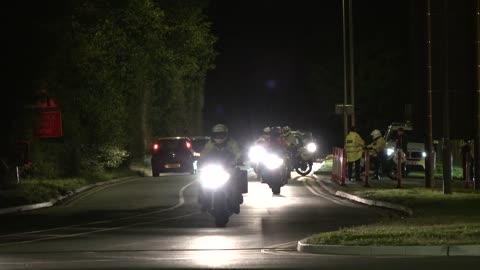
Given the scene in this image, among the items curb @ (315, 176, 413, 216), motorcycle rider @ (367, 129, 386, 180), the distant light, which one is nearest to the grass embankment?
curb @ (315, 176, 413, 216)

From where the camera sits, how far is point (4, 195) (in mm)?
27969

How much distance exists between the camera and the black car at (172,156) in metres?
42.5

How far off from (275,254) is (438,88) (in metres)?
15.2

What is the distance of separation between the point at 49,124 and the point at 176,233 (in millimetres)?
14747

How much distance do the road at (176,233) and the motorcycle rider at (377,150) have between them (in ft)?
14.9

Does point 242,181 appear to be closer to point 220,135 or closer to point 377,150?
point 220,135

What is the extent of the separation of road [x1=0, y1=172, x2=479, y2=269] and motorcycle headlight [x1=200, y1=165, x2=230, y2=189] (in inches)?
34.6

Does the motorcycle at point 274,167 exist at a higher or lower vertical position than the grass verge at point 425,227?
higher

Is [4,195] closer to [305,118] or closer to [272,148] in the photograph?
[272,148]

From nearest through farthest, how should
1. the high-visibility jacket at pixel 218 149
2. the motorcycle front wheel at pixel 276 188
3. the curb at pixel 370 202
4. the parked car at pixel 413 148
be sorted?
the high-visibility jacket at pixel 218 149, the curb at pixel 370 202, the motorcycle front wheel at pixel 276 188, the parked car at pixel 413 148

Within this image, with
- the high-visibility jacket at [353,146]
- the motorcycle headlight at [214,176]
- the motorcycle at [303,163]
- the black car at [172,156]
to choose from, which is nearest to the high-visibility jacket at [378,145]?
the high-visibility jacket at [353,146]

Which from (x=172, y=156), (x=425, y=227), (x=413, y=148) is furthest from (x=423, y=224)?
(x=172, y=156)

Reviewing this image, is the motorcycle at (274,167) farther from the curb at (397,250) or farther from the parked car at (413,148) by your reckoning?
the curb at (397,250)

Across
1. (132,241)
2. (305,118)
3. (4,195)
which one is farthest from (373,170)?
(305,118)
